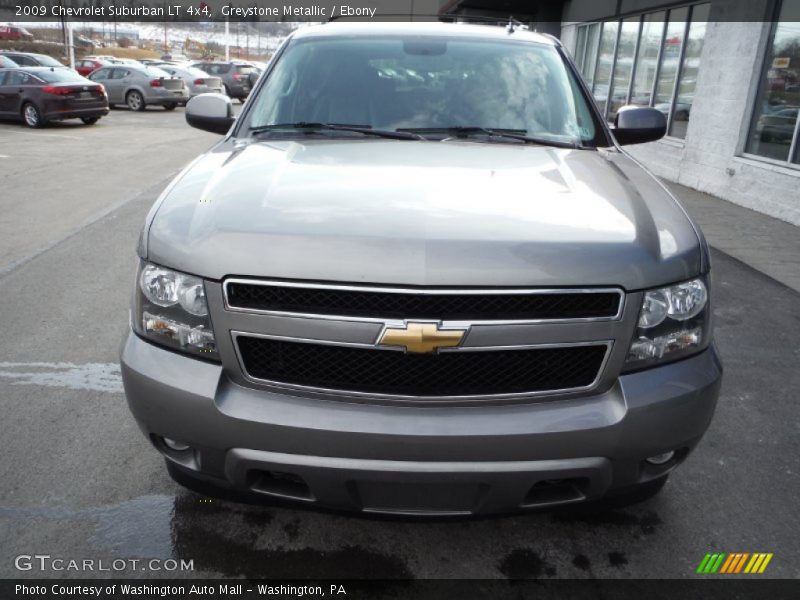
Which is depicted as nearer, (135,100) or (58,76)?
(58,76)

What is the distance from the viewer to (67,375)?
11.9 ft

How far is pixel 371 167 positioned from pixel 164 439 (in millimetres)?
1172

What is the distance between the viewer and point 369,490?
191 centimetres

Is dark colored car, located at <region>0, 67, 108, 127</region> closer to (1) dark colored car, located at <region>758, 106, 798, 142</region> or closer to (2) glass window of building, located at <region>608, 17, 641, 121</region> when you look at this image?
(2) glass window of building, located at <region>608, 17, 641, 121</region>

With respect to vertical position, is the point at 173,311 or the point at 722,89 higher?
the point at 722,89

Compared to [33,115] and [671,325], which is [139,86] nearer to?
[33,115]

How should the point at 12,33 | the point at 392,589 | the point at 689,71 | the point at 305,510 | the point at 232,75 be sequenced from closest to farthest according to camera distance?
the point at 305,510
the point at 392,589
the point at 689,71
the point at 232,75
the point at 12,33

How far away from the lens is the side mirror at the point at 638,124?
11.9ft

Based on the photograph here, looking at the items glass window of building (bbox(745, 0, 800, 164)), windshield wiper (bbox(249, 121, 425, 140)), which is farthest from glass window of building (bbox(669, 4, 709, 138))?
windshield wiper (bbox(249, 121, 425, 140))

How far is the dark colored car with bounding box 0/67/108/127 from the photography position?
55.2 feet

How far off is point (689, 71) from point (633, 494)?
422 inches

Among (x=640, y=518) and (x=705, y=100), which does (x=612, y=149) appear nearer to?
(x=640, y=518)

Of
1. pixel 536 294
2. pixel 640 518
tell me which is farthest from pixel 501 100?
pixel 640 518

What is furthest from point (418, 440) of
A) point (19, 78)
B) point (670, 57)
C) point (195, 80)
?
point (195, 80)
